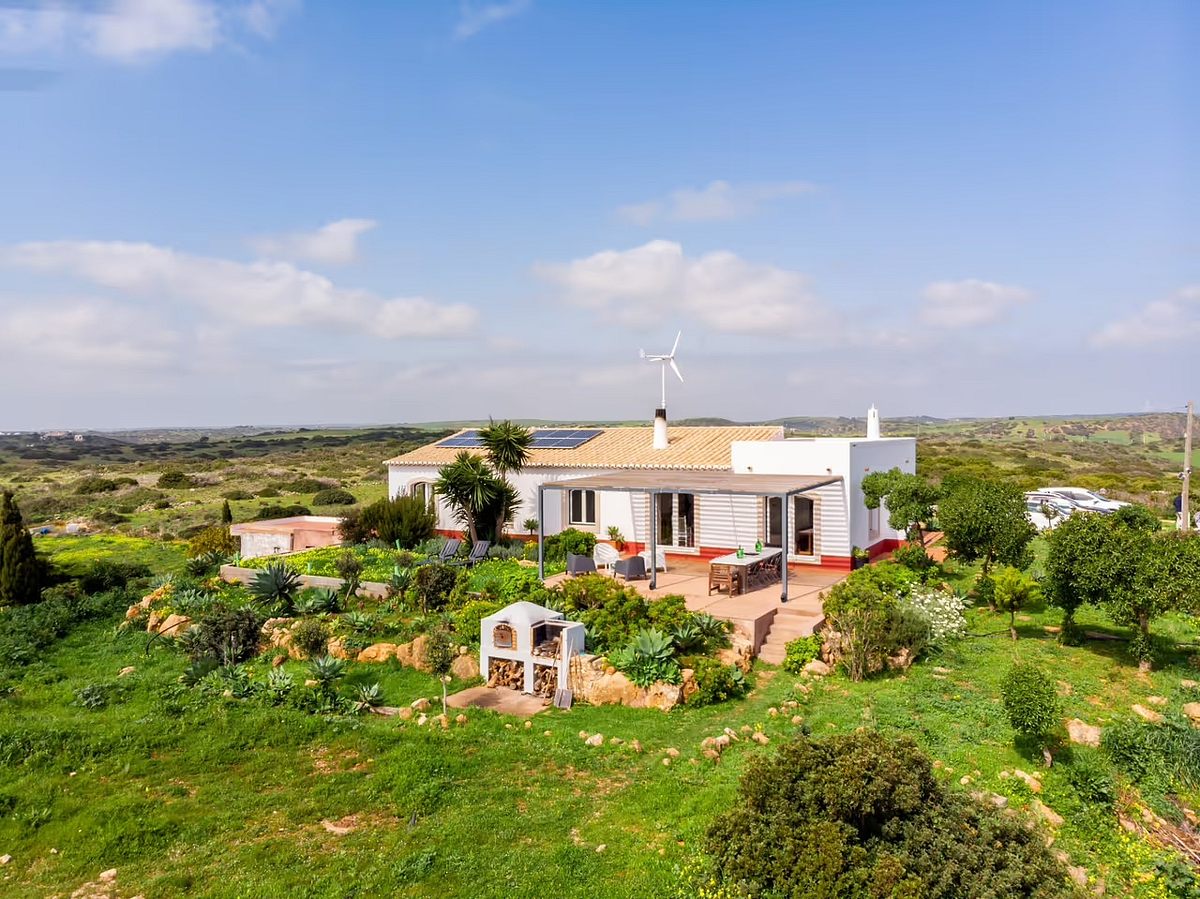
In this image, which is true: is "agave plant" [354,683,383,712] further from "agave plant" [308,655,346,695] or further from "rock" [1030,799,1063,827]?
"rock" [1030,799,1063,827]

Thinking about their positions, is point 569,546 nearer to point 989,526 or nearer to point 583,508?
point 583,508

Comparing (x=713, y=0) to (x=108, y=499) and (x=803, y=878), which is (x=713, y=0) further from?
(x=108, y=499)

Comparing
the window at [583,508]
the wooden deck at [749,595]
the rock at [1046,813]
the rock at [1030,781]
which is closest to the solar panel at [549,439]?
the window at [583,508]

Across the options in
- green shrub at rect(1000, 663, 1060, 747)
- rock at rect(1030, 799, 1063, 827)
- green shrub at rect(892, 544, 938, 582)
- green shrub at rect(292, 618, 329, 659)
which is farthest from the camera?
green shrub at rect(892, 544, 938, 582)

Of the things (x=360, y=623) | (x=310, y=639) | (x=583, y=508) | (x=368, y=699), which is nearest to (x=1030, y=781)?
(x=368, y=699)

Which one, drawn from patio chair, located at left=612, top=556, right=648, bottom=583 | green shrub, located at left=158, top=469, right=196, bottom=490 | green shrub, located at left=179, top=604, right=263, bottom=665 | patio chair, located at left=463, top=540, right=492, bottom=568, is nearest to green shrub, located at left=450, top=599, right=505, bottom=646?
patio chair, located at left=612, top=556, right=648, bottom=583

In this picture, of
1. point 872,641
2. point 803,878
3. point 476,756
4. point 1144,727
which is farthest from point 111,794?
point 1144,727
